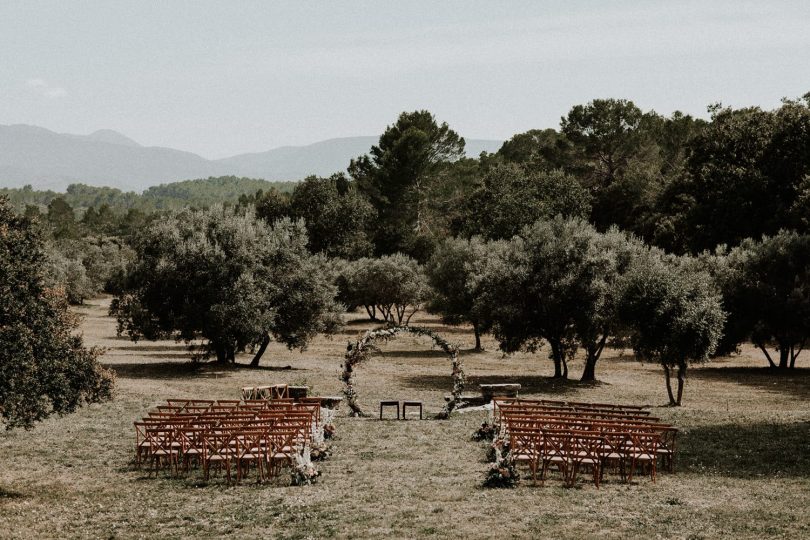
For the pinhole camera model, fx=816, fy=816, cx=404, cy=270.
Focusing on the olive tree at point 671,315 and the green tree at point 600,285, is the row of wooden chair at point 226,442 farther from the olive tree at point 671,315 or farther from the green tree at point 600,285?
the green tree at point 600,285

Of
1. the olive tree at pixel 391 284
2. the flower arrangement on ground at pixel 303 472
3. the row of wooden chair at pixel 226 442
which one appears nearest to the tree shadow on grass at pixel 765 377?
the row of wooden chair at pixel 226 442

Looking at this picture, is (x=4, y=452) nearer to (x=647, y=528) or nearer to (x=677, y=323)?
(x=647, y=528)

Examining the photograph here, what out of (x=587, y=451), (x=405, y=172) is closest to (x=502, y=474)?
(x=587, y=451)

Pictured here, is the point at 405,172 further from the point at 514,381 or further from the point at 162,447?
the point at 162,447

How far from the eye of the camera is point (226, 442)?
65.8ft

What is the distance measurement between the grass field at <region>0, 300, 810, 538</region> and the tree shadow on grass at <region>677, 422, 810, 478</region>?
60 mm

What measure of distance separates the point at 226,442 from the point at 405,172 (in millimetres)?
97106

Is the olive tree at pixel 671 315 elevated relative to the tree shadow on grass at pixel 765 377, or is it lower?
elevated

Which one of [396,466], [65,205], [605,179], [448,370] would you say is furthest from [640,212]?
[65,205]

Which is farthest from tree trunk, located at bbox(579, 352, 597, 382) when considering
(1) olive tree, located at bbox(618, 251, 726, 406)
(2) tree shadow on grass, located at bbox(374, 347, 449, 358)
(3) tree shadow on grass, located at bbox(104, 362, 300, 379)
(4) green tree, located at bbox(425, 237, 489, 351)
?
(3) tree shadow on grass, located at bbox(104, 362, 300, 379)

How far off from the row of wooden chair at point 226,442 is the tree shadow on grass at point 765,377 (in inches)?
1221

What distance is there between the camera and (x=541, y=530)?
15547 millimetres

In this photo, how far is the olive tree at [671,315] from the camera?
117ft

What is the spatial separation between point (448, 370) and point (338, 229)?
172 ft
